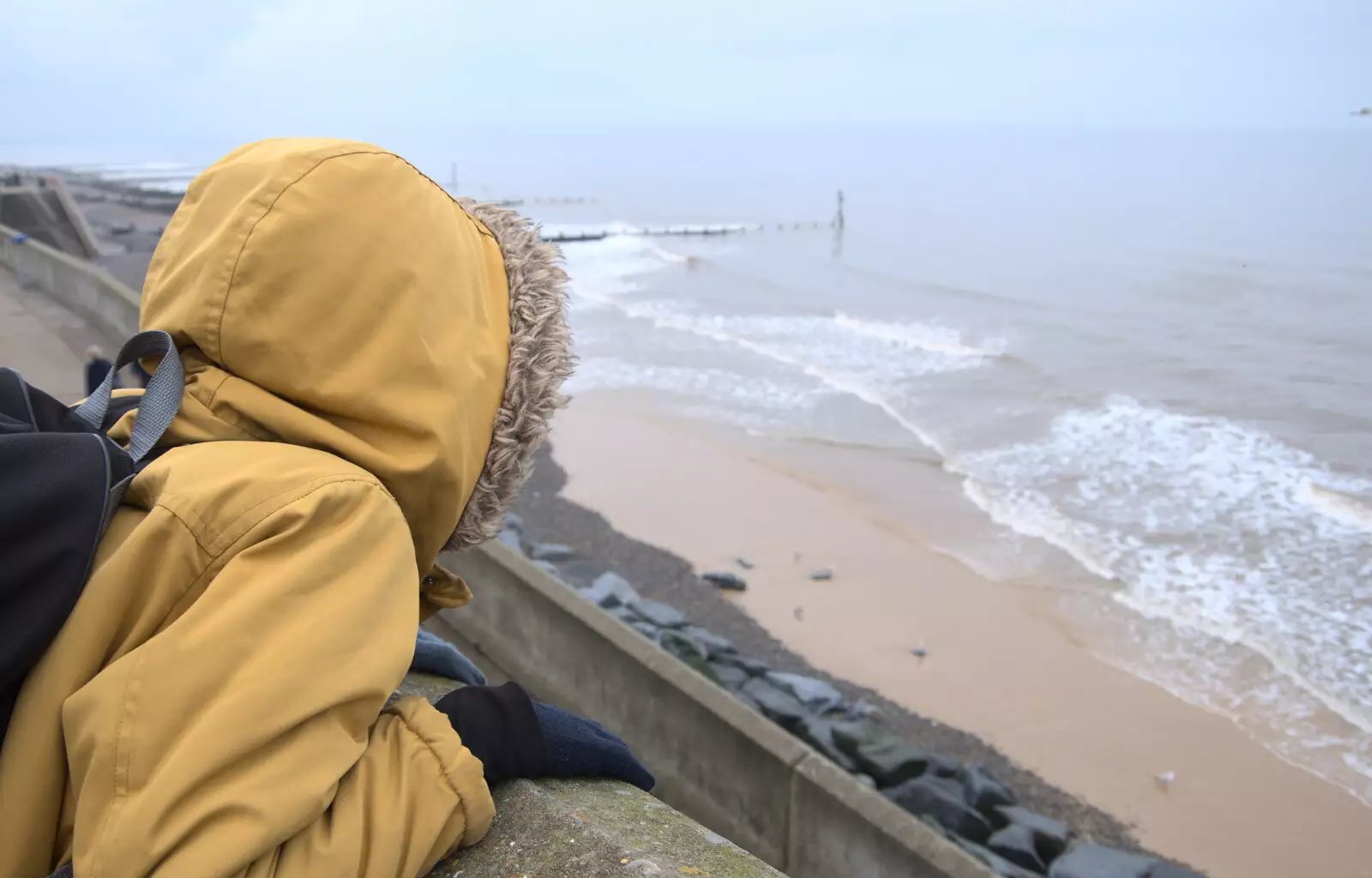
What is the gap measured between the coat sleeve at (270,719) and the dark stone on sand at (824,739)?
229 inches

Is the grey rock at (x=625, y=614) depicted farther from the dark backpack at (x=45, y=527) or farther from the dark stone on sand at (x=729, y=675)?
the dark backpack at (x=45, y=527)

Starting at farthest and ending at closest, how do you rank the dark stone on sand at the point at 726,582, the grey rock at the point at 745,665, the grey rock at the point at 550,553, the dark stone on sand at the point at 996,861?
the dark stone on sand at the point at 726,582
the grey rock at the point at 550,553
the grey rock at the point at 745,665
the dark stone on sand at the point at 996,861

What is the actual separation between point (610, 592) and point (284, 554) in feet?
26.8

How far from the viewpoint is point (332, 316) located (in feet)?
4.64

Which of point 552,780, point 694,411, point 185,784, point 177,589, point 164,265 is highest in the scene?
point 164,265

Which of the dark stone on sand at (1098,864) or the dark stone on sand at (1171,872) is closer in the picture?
the dark stone on sand at (1098,864)

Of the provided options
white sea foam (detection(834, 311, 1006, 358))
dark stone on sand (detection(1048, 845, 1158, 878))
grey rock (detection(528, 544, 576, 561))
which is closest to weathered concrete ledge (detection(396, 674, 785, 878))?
dark stone on sand (detection(1048, 845, 1158, 878))

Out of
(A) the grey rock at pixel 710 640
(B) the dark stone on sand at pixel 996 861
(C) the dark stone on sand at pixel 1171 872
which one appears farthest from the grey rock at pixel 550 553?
(C) the dark stone on sand at pixel 1171 872

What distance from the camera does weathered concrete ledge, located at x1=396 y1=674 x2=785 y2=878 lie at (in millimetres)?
1699

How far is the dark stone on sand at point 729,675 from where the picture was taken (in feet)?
25.6

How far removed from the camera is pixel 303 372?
1405mm

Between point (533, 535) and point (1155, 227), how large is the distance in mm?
44005

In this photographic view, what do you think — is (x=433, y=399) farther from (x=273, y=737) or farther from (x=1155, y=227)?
(x=1155, y=227)

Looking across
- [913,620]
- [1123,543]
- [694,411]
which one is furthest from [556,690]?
[694,411]
